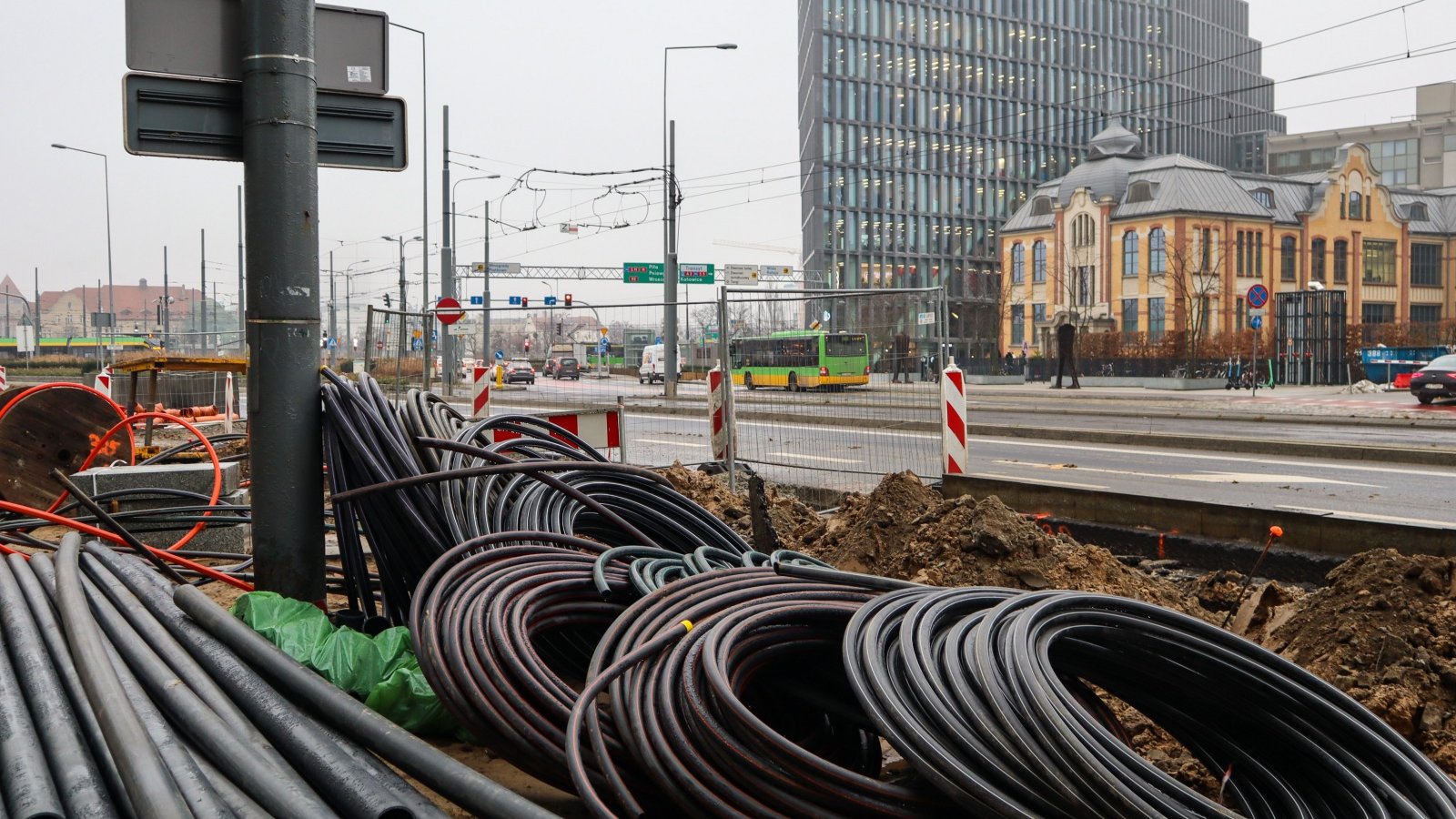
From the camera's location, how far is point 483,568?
388 centimetres

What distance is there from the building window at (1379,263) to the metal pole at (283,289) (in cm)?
7762

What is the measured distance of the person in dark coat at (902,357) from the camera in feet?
33.8

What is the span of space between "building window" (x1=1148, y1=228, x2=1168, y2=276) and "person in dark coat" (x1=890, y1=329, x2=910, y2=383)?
5870 centimetres

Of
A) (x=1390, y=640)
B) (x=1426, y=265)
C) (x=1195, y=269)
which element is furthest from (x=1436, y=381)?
(x=1426, y=265)

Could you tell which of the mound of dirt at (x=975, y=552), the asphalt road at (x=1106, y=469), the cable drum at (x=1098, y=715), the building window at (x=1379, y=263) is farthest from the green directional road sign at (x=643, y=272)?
the cable drum at (x=1098, y=715)

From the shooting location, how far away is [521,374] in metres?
15.0

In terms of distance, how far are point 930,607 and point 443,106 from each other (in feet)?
123

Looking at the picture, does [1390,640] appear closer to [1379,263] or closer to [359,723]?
[359,723]

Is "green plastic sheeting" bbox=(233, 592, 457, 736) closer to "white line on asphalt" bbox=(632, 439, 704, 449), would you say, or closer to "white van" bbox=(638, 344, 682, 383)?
"white van" bbox=(638, 344, 682, 383)

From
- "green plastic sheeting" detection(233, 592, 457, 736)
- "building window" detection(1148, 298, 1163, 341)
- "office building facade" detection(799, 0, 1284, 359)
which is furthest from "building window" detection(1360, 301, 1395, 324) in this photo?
"green plastic sheeting" detection(233, 592, 457, 736)

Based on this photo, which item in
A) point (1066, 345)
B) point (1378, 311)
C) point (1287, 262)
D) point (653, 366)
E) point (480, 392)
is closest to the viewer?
point (480, 392)

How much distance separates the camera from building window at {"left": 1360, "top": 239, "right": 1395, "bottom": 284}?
70250 millimetres

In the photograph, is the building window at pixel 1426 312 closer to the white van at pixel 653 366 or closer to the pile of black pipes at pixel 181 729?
the white van at pixel 653 366

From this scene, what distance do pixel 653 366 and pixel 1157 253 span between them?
54.5m
